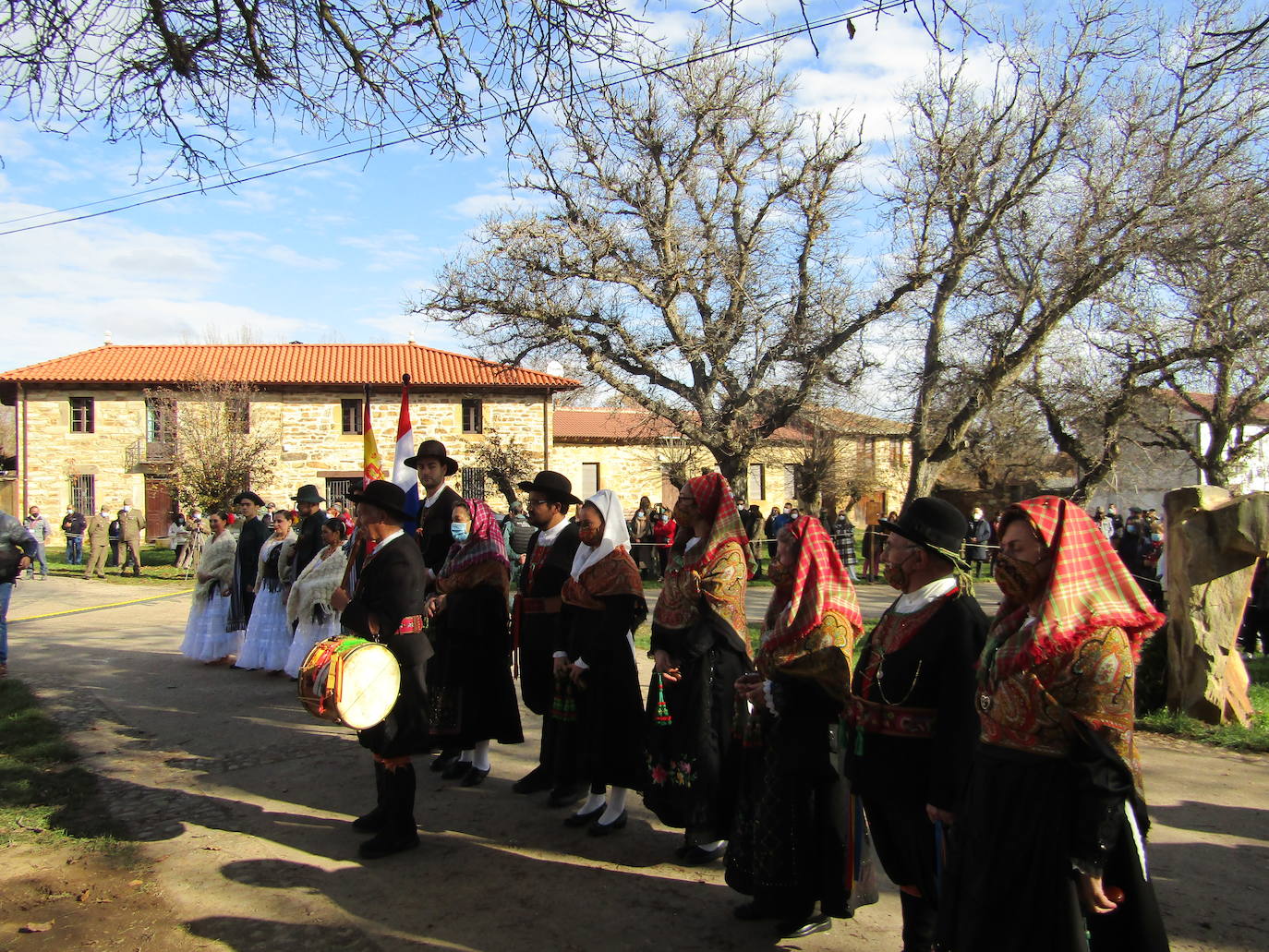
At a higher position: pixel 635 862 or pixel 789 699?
pixel 789 699

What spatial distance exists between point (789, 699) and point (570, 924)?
4.48 feet

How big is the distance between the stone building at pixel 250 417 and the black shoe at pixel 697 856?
29393mm

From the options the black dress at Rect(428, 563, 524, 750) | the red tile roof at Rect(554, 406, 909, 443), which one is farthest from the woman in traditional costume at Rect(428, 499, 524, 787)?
the red tile roof at Rect(554, 406, 909, 443)

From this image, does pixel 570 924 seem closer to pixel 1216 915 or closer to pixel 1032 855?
pixel 1032 855

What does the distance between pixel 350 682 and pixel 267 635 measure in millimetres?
5839

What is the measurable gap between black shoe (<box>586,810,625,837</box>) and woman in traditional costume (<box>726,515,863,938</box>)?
3.91 feet

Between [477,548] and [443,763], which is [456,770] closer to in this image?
[443,763]

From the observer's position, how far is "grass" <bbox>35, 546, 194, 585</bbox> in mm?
20609

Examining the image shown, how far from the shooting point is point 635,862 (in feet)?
14.6

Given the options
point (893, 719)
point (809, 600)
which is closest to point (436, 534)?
point (809, 600)

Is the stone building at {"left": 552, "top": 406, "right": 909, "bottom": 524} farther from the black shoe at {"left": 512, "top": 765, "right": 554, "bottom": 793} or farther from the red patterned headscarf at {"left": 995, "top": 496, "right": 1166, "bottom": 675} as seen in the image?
the red patterned headscarf at {"left": 995, "top": 496, "right": 1166, "bottom": 675}

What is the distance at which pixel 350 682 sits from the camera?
4.21m

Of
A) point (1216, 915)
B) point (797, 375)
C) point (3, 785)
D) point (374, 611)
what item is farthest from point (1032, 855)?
point (797, 375)

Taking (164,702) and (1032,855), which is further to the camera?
(164,702)
